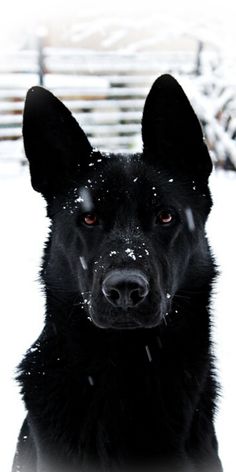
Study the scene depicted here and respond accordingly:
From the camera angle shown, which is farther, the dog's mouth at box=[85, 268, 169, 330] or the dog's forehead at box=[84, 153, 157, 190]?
the dog's forehead at box=[84, 153, 157, 190]

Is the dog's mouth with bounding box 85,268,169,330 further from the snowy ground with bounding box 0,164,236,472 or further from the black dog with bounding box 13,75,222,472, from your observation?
the snowy ground with bounding box 0,164,236,472

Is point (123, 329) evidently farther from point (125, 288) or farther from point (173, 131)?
point (173, 131)

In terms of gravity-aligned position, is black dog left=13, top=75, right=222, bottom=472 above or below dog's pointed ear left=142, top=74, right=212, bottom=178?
below

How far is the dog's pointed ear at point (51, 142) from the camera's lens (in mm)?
2510

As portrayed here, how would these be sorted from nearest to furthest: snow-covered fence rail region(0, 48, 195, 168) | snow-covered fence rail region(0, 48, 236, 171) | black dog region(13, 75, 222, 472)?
1. black dog region(13, 75, 222, 472)
2. snow-covered fence rail region(0, 48, 236, 171)
3. snow-covered fence rail region(0, 48, 195, 168)

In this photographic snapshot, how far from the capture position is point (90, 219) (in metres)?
2.51

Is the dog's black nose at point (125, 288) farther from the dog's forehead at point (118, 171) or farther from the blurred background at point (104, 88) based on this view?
the blurred background at point (104, 88)

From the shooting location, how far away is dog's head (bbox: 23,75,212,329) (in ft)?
7.65

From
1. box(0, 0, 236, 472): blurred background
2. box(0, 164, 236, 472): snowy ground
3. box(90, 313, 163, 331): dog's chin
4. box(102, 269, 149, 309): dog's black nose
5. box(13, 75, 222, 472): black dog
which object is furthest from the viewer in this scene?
box(0, 0, 236, 472): blurred background

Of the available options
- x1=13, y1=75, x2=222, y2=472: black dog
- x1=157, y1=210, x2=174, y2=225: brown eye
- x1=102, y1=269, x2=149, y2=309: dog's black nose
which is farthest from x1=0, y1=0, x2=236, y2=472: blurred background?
x1=102, y1=269, x2=149, y2=309: dog's black nose

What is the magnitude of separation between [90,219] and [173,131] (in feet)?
1.66

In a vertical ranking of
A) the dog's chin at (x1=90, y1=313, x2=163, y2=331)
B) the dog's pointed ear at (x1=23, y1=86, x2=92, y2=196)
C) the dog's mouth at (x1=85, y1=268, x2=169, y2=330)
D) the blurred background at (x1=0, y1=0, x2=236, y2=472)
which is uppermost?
the blurred background at (x1=0, y1=0, x2=236, y2=472)

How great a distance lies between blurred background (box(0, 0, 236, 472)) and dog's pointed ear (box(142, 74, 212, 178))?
7.83 ft

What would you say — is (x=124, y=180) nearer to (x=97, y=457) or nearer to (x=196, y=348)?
(x=196, y=348)
